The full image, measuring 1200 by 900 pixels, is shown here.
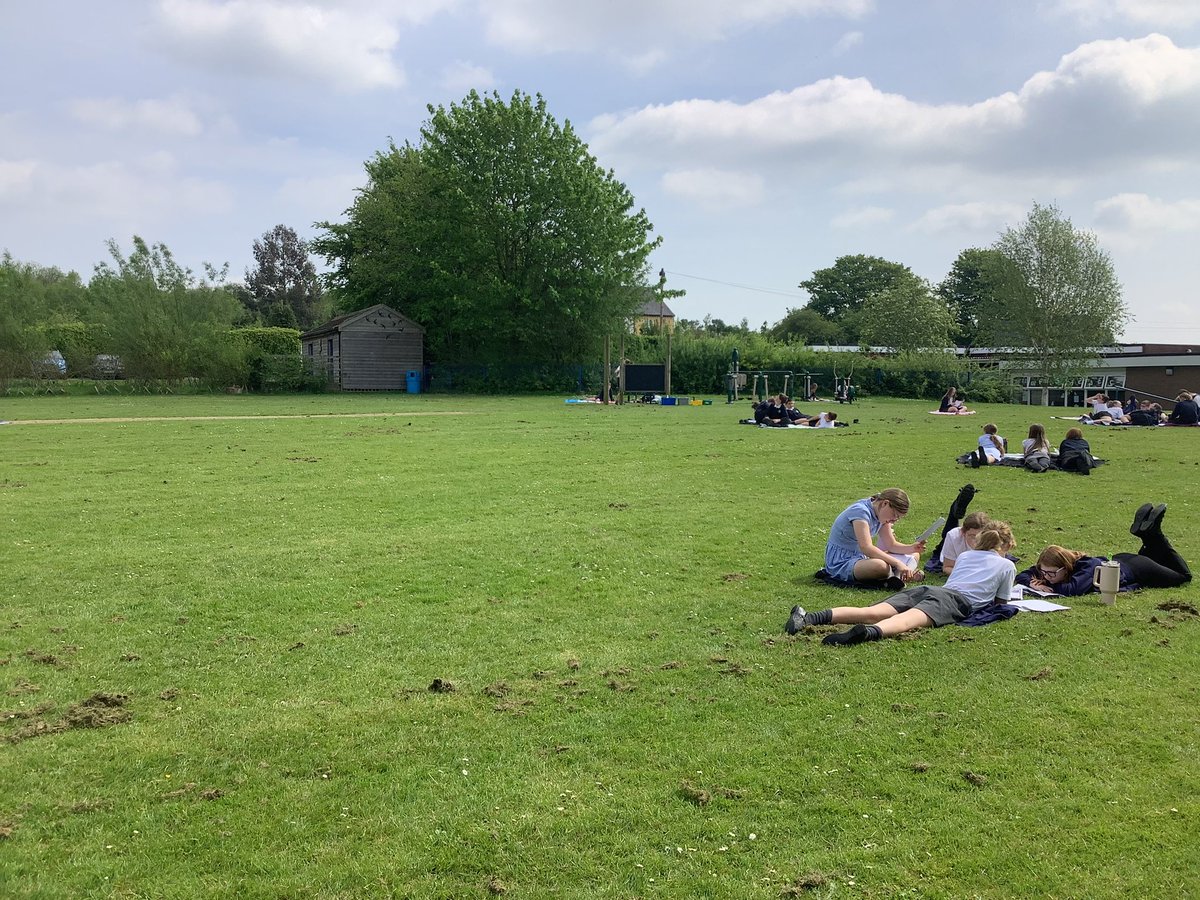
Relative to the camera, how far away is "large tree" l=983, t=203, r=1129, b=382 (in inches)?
2448

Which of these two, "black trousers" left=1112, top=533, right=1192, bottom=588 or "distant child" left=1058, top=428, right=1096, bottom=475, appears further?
"distant child" left=1058, top=428, right=1096, bottom=475

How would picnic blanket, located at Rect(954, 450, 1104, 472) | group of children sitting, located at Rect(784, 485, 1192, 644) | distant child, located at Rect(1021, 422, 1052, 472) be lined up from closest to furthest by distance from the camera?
group of children sitting, located at Rect(784, 485, 1192, 644) < distant child, located at Rect(1021, 422, 1052, 472) < picnic blanket, located at Rect(954, 450, 1104, 472)

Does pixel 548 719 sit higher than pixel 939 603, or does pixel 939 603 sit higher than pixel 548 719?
pixel 939 603

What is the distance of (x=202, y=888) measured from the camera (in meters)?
3.82

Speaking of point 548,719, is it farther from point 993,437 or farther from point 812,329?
point 812,329

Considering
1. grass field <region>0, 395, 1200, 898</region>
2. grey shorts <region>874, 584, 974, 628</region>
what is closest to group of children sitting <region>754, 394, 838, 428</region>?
grass field <region>0, 395, 1200, 898</region>

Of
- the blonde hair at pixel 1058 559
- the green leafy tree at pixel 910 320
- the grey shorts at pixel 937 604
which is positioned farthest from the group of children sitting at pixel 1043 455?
the green leafy tree at pixel 910 320

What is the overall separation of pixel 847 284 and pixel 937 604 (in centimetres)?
11847

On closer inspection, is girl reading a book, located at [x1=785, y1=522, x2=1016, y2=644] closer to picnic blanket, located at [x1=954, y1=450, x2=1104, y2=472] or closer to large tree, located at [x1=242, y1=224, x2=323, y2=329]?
picnic blanket, located at [x1=954, y1=450, x2=1104, y2=472]

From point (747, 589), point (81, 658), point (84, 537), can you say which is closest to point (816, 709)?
point (747, 589)

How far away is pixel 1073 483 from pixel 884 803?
14024 mm

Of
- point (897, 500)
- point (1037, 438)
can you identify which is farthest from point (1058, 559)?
point (1037, 438)

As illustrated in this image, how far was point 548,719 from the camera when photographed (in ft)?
18.2

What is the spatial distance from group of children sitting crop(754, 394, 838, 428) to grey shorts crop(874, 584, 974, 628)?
21.7 m
